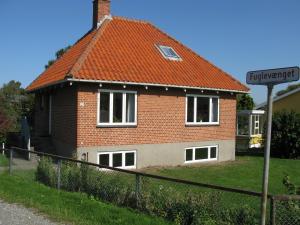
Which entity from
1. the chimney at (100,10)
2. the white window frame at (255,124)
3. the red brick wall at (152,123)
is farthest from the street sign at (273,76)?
the white window frame at (255,124)

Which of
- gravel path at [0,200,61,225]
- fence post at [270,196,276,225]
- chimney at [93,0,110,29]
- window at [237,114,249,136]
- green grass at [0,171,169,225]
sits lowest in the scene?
gravel path at [0,200,61,225]

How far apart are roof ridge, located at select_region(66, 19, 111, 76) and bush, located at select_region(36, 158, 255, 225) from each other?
19.9 feet

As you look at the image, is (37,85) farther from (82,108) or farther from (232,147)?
(232,147)

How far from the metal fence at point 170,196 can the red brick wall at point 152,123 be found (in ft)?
19.0

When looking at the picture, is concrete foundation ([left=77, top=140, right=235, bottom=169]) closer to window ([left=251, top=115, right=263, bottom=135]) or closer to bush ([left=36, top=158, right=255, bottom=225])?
bush ([left=36, top=158, right=255, bottom=225])

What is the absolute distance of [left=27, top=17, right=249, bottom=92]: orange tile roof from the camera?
18.6 m

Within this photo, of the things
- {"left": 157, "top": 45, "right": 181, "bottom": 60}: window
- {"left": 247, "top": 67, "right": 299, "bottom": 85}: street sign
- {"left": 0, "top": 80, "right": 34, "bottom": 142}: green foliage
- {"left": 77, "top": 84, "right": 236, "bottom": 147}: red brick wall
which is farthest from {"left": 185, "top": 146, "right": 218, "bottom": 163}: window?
{"left": 247, "top": 67, "right": 299, "bottom": 85}: street sign

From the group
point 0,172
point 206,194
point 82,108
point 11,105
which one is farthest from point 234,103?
point 11,105

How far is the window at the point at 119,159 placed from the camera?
61.0ft

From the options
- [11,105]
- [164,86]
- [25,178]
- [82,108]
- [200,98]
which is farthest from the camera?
[11,105]

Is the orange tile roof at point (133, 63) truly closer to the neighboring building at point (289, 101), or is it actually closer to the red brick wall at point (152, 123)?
the red brick wall at point (152, 123)

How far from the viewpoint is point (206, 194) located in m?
8.07

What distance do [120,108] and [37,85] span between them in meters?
5.50

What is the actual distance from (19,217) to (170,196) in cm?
280
